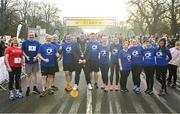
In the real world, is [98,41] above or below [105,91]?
above

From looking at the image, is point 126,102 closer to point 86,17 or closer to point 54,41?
point 54,41

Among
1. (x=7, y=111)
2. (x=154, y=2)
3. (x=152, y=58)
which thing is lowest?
(x=7, y=111)

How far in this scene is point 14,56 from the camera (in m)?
13.5

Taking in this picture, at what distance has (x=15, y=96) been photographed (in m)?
13.5

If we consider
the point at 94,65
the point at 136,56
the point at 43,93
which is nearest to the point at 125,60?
the point at 136,56

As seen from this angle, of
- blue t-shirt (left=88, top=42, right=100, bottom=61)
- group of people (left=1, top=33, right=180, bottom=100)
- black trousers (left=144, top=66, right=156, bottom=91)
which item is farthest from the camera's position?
blue t-shirt (left=88, top=42, right=100, bottom=61)

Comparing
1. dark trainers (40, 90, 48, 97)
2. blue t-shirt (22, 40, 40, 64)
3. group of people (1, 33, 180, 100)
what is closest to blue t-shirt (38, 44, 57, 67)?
group of people (1, 33, 180, 100)

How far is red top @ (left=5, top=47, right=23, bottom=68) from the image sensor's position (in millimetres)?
13438

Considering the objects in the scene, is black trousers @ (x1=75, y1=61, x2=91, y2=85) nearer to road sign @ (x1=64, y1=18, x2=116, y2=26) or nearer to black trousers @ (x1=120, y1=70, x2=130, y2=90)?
black trousers @ (x1=120, y1=70, x2=130, y2=90)

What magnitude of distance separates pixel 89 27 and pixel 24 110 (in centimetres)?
4087

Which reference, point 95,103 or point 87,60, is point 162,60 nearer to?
point 87,60

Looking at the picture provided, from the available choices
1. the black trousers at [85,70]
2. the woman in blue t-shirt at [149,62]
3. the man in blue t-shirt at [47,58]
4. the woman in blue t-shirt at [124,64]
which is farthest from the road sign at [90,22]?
the man in blue t-shirt at [47,58]

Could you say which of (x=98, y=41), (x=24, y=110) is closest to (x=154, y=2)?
(x=98, y=41)

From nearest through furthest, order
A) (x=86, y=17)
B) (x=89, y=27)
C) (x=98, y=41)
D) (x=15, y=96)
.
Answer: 1. (x=15, y=96)
2. (x=98, y=41)
3. (x=86, y=17)
4. (x=89, y=27)
